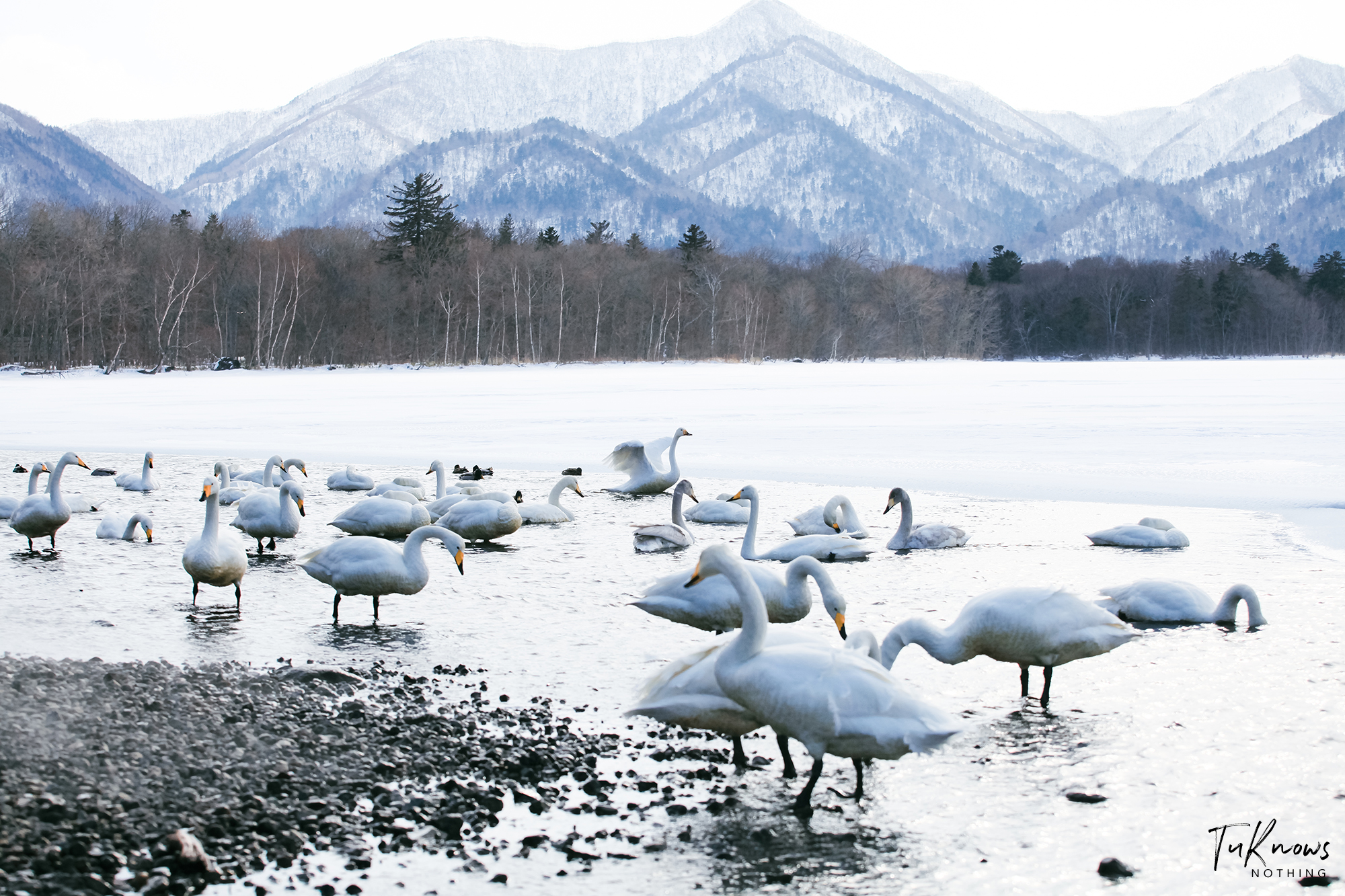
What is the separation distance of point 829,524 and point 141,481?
9.50 metres

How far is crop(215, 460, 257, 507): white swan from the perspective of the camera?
1270 centimetres

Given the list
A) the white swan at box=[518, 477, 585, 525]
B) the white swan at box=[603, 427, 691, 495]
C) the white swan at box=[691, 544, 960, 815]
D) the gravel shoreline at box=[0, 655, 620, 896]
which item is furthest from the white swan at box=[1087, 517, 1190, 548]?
the gravel shoreline at box=[0, 655, 620, 896]

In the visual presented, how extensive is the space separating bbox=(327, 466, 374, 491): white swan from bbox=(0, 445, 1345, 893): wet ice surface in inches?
93.7

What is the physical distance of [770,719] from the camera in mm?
4379

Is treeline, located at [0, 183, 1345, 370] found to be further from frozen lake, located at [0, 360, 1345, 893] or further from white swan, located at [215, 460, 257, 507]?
white swan, located at [215, 460, 257, 507]

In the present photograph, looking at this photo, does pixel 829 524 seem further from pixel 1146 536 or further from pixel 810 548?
pixel 1146 536

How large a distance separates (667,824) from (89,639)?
4541 mm

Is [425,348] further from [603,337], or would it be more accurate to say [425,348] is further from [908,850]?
[908,850]

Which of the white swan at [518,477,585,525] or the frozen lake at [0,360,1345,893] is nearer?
the frozen lake at [0,360,1345,893]

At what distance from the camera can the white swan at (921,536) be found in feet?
32.8

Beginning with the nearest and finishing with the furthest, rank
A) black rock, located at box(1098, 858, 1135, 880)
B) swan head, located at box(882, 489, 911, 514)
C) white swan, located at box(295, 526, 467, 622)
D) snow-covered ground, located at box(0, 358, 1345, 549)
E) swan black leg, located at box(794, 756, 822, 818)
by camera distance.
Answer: black rock, located at box(1098, 858, 1135, 880), swan black leg, located at box(794, 756, 822, 818), white swan, located at box(295, 526, 467, 622), swan head, located at box(882, 489, 911, 514), snow-covered ground, located at box(0, 358, 1345, 549)

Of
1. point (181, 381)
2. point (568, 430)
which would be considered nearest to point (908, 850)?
point (568, 430)

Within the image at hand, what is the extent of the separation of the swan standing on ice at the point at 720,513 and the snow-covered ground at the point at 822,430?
3.79 meters

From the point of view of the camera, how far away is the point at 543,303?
82.6 metres
